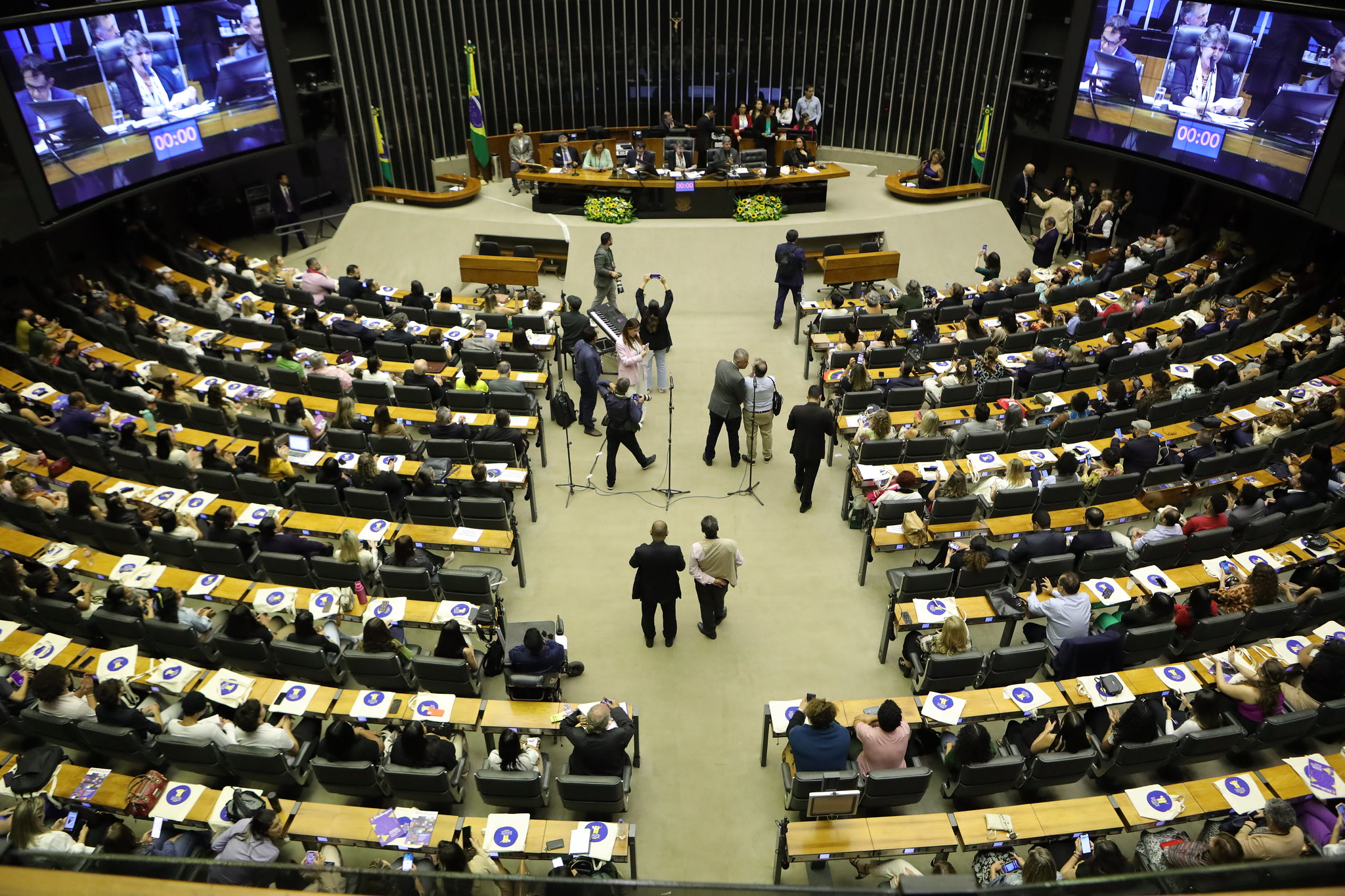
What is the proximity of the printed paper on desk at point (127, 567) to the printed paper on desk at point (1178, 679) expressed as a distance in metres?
9.32

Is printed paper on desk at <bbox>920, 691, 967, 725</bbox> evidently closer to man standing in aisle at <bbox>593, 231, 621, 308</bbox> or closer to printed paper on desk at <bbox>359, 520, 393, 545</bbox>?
printed paper on desk at <bbox>359, 520, 393, 545</bbox>

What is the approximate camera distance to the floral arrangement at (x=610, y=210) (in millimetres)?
17000

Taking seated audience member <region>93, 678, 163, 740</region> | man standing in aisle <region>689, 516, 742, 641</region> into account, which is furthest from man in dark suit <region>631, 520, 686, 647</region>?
seated audience member <region>93, 678, 163, 740</region>

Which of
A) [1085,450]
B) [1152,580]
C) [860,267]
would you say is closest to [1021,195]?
[860,267]

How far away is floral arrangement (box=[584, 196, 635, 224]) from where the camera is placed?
1700cm

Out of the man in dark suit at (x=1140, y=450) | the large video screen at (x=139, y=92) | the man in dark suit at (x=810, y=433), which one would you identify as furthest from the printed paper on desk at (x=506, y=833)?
the large video screen at (x=139, y=92)

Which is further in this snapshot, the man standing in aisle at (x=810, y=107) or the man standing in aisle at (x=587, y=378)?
the man standing in aisle at (x=810, y=107)

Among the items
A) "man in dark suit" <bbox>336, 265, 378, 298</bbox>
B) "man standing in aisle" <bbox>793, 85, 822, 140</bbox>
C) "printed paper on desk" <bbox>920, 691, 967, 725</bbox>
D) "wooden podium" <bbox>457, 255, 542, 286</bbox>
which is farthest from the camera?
"man standing in aisle" <bbox>793, 85, 822, 140</bbox>

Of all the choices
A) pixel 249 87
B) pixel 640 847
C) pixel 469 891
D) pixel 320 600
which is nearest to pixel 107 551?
pixel 320 600

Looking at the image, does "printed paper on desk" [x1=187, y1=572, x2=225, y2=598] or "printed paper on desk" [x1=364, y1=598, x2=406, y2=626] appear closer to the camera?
"printed paper on desk" [x1=364, y1=598, x2=406, y2=626]

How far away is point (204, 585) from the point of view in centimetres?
843

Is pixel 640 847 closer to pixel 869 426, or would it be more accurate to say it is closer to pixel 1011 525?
pixel 1011 525

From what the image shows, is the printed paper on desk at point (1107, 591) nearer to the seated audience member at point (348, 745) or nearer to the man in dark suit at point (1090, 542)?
the man in dark suit at point (1090, 542)

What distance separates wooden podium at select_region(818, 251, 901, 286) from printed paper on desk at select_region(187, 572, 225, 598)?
10490 millimetres
